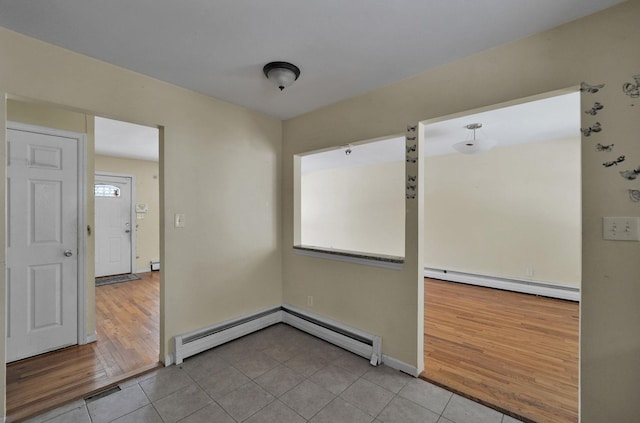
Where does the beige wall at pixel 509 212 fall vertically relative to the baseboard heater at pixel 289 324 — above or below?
above

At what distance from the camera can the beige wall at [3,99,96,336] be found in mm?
2410

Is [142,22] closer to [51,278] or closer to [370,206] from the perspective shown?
[51,278]

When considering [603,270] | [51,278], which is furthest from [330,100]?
[51,278]

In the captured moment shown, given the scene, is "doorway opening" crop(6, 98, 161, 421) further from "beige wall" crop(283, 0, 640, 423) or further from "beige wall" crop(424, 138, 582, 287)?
"beige wall" crop(424, 138, 582, 287)

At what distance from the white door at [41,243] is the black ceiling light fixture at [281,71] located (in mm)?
2150

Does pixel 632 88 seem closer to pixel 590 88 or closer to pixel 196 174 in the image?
pixel 590 88

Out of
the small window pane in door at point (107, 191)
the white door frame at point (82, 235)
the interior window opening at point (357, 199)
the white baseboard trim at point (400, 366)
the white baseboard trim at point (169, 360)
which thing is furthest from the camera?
the interior window opening at point (357, 199)

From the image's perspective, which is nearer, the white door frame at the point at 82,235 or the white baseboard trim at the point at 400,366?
the white baseboard trim at the point at 400,366

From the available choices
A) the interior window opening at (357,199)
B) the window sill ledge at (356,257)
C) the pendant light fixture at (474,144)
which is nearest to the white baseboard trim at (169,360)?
the window sill ledge at (356,257)

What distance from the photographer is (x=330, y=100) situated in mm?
2641

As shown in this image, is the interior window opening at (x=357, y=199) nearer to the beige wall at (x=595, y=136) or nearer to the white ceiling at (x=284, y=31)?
the beige wall at (x=595, y=136)

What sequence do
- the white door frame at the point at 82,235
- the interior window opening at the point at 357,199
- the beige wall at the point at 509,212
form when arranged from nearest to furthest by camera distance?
the white door frame at the point at 82,235, the beige wall at the point at 509,212, the interior window opening at the point at 357,199

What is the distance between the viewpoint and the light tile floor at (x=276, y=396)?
5.61 feet

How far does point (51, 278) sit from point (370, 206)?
203 inches
